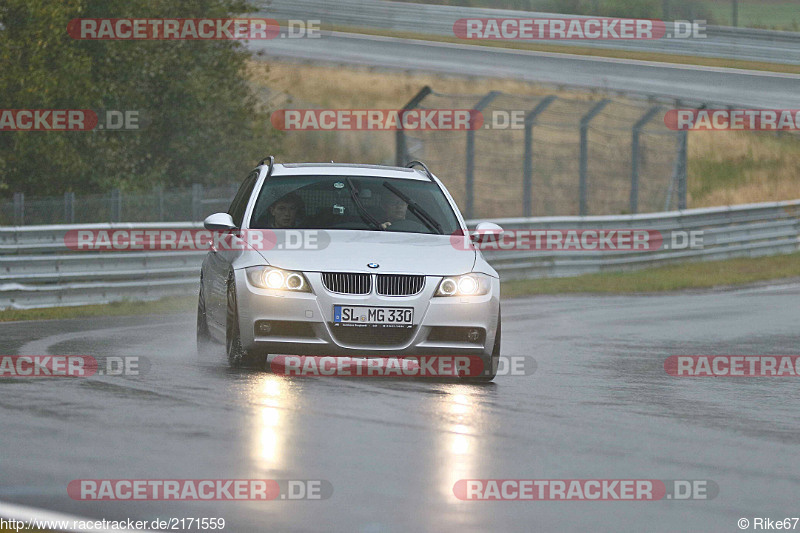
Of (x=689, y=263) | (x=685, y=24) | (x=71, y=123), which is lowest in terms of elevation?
(x=689, y=263)

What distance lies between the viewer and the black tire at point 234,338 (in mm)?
11339

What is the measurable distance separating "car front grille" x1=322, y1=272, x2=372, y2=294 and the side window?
1.47 m

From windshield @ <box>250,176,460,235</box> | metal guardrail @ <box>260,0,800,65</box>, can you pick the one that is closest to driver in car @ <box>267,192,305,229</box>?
windshield @ <box>250,176,460,235</box>

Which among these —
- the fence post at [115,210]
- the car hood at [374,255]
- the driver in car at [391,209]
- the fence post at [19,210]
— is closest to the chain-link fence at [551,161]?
the fence post at [115,210]

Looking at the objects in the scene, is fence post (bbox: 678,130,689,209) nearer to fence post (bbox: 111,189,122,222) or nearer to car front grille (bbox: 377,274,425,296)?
fence post (bbox: 111,189,122,222)

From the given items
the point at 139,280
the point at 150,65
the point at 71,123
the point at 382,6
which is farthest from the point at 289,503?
the point at 382,6

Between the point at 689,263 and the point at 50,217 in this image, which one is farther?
the point at 689,263

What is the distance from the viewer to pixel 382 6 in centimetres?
5241

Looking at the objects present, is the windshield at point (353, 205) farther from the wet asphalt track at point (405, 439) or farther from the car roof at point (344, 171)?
the wet asphalt track at point (405, 439)

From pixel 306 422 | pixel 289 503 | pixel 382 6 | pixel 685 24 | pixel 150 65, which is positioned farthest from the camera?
pixel 382 6

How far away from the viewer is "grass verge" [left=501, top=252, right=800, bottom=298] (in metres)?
25.7

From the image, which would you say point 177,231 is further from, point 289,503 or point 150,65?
point 289,503

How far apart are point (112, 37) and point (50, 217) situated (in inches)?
258

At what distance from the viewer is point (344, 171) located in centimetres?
1284
